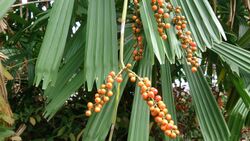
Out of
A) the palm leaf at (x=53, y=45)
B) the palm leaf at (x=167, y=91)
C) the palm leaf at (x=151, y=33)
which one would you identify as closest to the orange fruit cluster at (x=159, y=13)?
the palm leaf at (x=151, y=33)

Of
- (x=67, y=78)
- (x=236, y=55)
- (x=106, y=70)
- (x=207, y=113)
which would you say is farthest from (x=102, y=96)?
(x=236, y=55)

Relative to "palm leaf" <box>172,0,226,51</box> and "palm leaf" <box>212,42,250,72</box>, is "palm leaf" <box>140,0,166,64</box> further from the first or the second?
"palm leaf" <box>212,42,250,72</box>

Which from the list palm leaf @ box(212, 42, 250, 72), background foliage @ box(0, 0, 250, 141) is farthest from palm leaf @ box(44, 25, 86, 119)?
palm leaf @ box(212, 42, 250, 72)

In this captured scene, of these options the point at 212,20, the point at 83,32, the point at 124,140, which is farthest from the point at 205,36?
the point at 124,140

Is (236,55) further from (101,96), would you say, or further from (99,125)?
(101,96)

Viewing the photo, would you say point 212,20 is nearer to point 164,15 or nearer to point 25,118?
point 164,15

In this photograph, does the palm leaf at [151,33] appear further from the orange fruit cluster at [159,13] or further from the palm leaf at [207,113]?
the palm leaf at [207,113]
